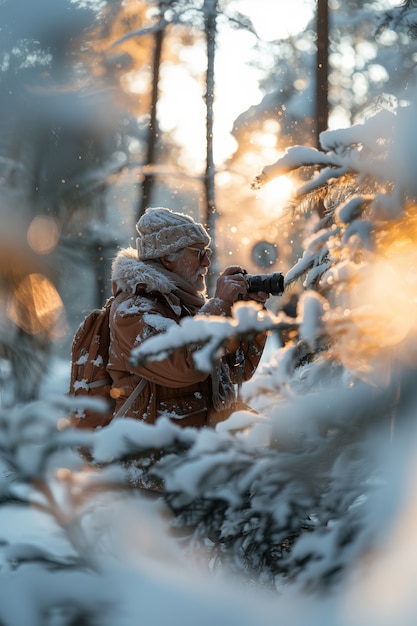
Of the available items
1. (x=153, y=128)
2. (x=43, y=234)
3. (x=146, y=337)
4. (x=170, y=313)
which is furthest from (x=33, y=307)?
(x=146, y=337)

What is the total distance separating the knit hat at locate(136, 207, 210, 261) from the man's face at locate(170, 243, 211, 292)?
1.4 inches

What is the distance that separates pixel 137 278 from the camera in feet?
9.62

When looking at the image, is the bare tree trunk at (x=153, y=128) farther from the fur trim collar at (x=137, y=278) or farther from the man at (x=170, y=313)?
the fur trim collar at (x=137, y=278)

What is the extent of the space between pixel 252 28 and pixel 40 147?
3566mm

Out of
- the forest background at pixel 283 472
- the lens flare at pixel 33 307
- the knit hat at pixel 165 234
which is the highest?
the lens flare at pixel 33 307

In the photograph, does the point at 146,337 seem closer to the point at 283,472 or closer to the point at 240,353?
the point at 240,353

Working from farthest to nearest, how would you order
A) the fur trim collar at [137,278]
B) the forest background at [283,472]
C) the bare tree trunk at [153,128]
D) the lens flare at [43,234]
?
1. the bare tree trunk at [153,128]
2. the lens flare at [43,234]
3. the fur trim collar at [137,278]
4. the forest background at [283,472]

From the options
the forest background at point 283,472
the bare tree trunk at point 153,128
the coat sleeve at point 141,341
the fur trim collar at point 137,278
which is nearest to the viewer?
the forest background at point 283,472

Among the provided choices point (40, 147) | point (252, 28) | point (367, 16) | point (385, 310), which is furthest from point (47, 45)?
point (385, 310)

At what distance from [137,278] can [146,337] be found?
330 mm

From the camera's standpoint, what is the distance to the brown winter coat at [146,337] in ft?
8.90

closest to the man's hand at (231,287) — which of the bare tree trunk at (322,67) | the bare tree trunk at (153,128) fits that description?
the bare tree trunk at (322,67)

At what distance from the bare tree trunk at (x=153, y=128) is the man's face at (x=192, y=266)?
24.8 feet

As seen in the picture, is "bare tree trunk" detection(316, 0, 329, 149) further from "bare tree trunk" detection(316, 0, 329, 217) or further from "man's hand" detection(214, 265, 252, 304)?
"man's hand" detection(214, 265, 252, 304)
